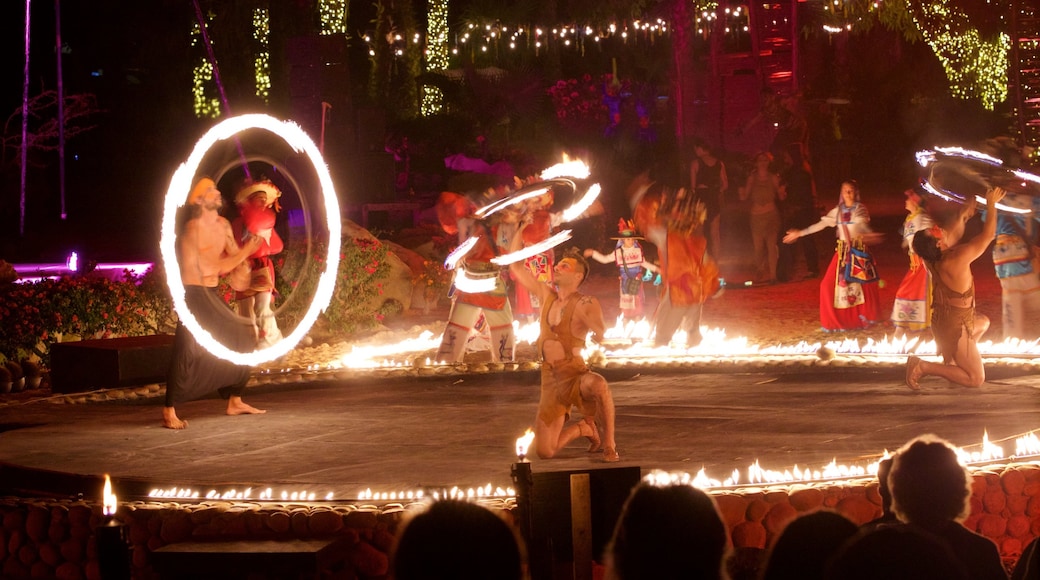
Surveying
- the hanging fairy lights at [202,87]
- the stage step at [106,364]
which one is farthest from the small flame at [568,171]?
the hanging fairy lights at [202,87]

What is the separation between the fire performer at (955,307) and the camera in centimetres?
928

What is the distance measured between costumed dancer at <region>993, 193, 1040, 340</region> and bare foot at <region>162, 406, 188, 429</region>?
22.1ft

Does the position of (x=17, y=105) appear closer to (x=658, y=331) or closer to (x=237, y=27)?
(x=237, y=27)

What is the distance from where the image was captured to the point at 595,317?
24.7 ft

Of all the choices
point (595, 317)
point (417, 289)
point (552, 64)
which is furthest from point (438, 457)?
point (552, 64)

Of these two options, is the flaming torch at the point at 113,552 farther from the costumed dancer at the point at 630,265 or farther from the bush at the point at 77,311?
the costumed dancer at the point at 630,265

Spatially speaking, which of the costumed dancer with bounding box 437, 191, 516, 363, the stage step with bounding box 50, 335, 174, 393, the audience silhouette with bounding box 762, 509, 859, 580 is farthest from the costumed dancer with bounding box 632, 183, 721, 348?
the audience silhouette with bounding box 762, 509, 859, 580

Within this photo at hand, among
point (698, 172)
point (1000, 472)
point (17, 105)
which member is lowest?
point (1000, 472)

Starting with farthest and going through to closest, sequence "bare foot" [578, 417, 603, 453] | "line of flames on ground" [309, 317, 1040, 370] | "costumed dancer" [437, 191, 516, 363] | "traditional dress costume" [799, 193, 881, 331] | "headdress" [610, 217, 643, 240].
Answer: "headdress" [610, 217, 643, 240]
"traditional dress costume" [799, 193, 881, 331]
"line of flames on ground" [309, 317, 1040, 370]
"costumed dancer" [437, 191, 516, 363]
"bare foot" [578, 417, 603, 453]

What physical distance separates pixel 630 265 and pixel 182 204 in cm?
559

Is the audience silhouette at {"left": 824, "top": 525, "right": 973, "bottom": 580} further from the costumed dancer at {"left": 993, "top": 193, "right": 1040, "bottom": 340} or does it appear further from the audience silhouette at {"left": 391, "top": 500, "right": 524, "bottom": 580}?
the costumed dancer at {"left": 993, "top": 193, "right": 1040, "bottom": 340}

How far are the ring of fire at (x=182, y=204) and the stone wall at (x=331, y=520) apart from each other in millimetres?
2794

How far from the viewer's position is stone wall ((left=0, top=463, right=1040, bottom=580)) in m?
5.88

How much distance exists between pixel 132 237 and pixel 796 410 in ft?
70.8
